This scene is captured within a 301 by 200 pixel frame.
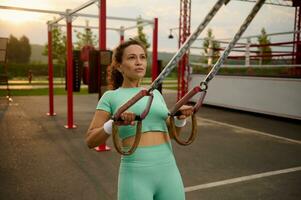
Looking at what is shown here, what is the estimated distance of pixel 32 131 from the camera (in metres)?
7.42

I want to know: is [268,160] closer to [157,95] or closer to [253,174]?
[253,174]

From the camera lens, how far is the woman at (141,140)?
5.35 feet

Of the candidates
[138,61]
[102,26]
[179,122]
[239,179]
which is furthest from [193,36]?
[102,26]

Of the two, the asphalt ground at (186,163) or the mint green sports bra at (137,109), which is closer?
the mint green sports bra at (137,109)

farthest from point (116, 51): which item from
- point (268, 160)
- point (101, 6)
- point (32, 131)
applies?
point (32, 131)

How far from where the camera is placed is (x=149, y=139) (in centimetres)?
168

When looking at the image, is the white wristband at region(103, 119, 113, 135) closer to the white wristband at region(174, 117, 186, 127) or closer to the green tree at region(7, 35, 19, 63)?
the white wristband at region(174, 117, 186, 127)

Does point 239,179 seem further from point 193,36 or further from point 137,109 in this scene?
point 193,36

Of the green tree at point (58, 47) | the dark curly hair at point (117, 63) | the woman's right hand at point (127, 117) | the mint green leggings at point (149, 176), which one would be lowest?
the mint green leggings at point (149, 176)

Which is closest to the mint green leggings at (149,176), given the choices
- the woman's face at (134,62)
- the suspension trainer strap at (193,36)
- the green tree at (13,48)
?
the woman's face at (134,62)

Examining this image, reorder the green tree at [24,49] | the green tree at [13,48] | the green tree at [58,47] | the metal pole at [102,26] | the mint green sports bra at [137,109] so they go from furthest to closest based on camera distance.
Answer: the green tree at [24,49] < the green tree at [13,48] < the green tree at [58,47] < the metal pole at [102,26] < the mint green sports bra at [137,109]

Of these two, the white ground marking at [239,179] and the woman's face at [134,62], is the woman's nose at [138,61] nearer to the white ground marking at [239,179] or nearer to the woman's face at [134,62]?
the woman's face at [134,62]

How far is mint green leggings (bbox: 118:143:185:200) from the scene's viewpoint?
1628mm

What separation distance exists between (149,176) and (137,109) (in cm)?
36
